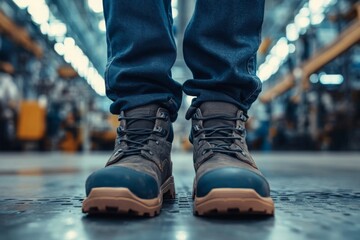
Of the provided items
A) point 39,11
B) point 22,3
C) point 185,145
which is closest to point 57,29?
point 39,11

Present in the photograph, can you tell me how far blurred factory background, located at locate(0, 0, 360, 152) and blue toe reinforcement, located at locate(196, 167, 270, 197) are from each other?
222 inches

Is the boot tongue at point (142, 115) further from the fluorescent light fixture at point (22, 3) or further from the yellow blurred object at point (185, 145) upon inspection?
the yellow blurred object at point (185, 145)

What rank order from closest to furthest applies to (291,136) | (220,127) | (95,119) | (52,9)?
1. (220,127)
2. (52,9)
3. (291,136)
4. (95,119)

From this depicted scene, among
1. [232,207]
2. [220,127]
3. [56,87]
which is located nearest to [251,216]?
[232,207]

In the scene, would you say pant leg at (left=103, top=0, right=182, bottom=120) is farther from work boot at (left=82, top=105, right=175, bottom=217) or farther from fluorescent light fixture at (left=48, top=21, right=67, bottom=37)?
fluorescent light fixture at (left=48, top=21, right=67, bottom=37)

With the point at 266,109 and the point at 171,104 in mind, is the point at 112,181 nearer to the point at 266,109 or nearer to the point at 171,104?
the point at 171,104

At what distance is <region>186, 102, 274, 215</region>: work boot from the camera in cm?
63

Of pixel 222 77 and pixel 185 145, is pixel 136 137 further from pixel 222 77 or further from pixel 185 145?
pixel 185 145

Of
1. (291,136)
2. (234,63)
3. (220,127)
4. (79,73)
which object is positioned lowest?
(220,127)

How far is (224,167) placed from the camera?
0.69 metres

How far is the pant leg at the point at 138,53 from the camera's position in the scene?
2.67 ft

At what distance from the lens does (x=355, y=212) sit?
28.6 inches

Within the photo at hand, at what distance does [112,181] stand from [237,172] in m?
0.21

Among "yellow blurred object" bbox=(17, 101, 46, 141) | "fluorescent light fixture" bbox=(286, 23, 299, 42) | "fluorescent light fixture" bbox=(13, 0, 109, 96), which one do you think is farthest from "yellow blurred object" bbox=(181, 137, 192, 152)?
"yellow blurred object" bbox=(17, 101, 46, 141)
